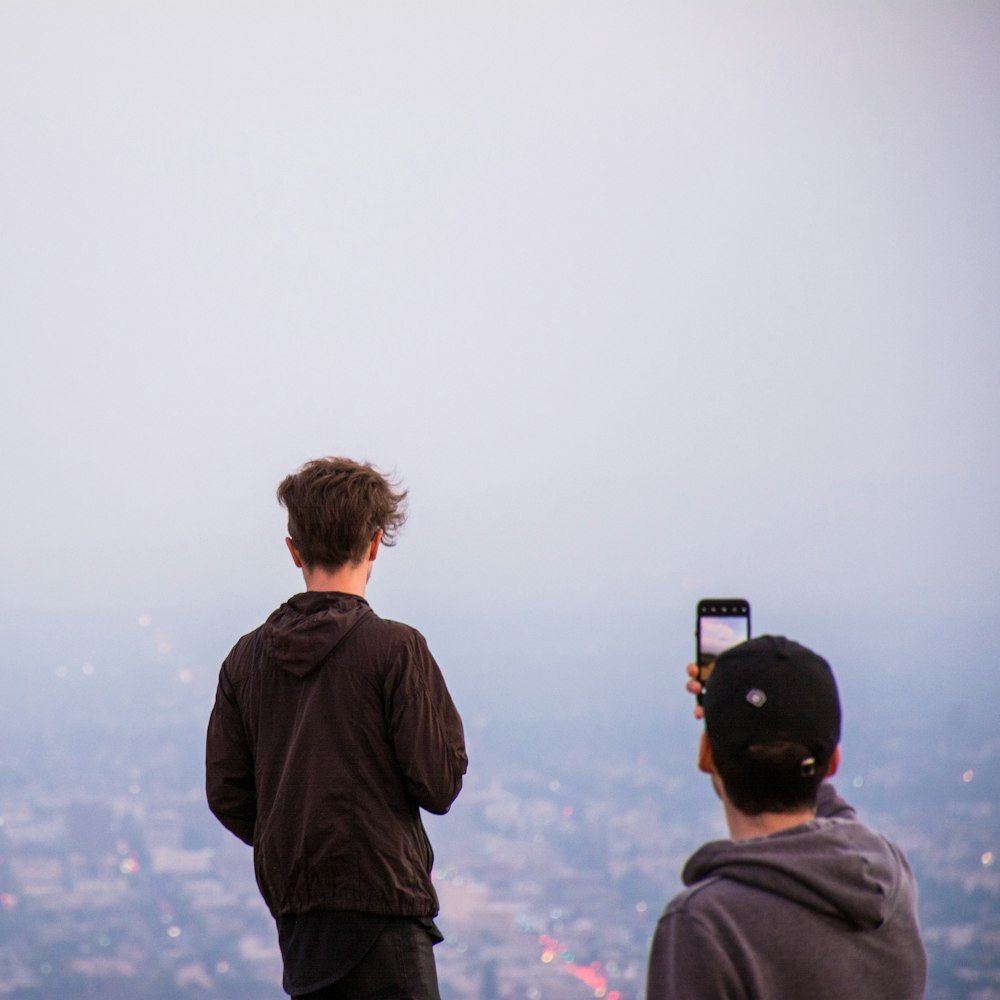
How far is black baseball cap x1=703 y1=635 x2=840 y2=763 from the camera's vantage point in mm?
982

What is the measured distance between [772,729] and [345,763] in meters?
0.85

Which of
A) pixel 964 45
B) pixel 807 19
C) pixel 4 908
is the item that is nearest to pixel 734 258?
pixel 807 19

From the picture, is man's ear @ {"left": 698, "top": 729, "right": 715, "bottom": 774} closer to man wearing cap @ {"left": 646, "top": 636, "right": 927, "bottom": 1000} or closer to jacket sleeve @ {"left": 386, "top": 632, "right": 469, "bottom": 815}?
man wearing cap @ {"left": 646, "top": 636, "right": 927, "bottom": 1000}

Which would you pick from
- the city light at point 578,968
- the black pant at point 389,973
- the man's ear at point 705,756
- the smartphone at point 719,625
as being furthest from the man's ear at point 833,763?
the city light at point 578,968

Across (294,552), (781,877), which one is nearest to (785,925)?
(781,877)

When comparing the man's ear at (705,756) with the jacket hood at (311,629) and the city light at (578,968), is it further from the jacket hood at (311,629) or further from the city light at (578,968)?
the city light at (578,968)

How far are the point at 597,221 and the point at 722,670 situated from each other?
Result: 238 cm

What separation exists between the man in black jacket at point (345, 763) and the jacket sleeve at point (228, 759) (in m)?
0.06

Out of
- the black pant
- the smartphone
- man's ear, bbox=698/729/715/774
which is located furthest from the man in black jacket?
man's ear, bbox=698/729/715/774

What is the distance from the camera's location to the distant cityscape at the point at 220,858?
311 centimetres

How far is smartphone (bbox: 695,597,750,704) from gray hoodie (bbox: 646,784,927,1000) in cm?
67

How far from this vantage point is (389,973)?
1646 mm

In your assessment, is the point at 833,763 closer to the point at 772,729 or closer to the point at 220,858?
the point at 772,729

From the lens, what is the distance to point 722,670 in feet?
3.37
